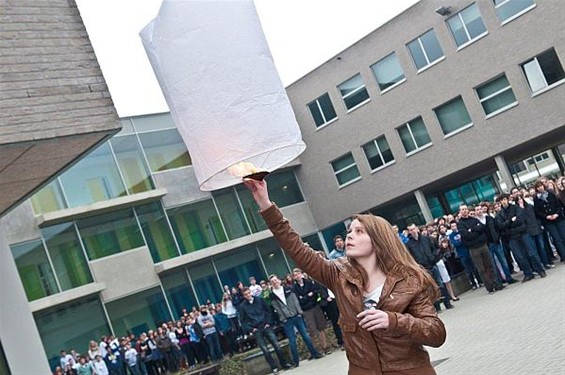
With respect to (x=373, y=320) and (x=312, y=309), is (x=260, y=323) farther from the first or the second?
(x=373, y=320)

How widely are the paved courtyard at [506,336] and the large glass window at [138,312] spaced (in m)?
15.5

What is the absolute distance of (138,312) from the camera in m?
31.5

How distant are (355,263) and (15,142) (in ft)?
20.4

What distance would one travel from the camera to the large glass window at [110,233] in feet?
102

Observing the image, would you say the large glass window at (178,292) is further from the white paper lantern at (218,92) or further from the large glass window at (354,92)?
the white paper lantern at (218,92)

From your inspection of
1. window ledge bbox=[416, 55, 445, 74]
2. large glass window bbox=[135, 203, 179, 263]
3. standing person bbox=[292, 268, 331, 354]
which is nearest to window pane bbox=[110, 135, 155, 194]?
large glass window bbox=[135, 203, 179, 263]

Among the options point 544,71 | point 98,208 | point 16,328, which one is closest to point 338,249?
point 16,328

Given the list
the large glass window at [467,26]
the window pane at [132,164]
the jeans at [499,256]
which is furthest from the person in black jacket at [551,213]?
the window pane at [132,164]

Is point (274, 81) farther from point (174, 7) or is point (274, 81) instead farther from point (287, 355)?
point (287, 355)

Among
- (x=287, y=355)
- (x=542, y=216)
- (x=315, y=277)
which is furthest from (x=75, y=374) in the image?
(x=315, y=277)

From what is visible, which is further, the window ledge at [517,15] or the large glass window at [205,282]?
the large glass window at [205,282]

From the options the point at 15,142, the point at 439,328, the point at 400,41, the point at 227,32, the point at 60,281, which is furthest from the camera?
the point at 400,41

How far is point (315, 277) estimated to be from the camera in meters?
4.21

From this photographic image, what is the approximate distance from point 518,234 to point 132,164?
1967cm
